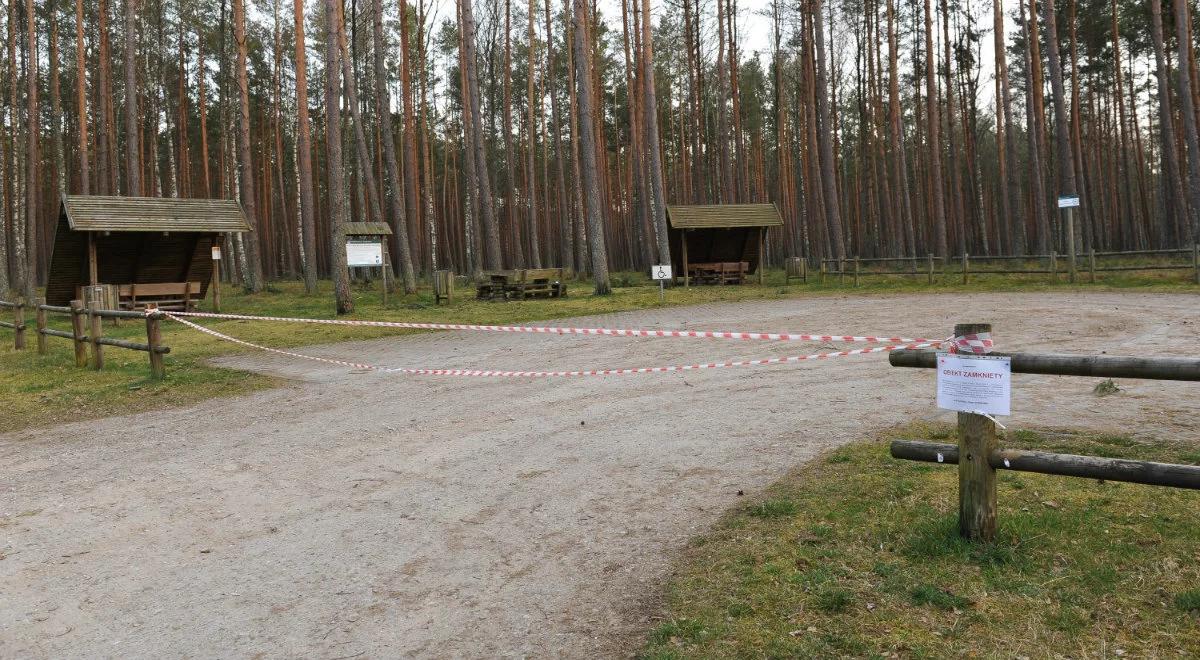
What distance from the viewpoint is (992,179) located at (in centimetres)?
5284

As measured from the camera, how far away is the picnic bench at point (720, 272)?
1113 inches

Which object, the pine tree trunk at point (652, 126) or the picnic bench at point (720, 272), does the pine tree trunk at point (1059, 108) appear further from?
the pine tree trunk at point (652, 126)

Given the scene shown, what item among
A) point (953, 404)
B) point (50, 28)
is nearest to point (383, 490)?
point (953, 404)

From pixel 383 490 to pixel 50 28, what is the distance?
35229mm

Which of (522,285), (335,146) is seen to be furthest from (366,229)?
(522,285)

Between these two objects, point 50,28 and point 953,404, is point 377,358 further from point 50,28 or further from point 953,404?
point 50,28

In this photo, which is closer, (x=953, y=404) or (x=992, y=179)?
(x=953, y=404)

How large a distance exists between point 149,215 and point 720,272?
60.6ft

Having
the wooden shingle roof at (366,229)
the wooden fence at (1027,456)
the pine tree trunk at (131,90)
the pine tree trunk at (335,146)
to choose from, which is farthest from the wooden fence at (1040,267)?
the pine tree trunk at (131,90)

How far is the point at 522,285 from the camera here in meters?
23.6

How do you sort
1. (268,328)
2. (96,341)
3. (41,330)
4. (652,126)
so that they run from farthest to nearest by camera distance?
(652,126), (268,328), (41,330), (96,341)

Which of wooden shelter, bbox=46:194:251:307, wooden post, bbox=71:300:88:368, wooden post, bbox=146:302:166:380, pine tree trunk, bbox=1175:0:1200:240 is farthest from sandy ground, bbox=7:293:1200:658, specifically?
pine tree trunk, bbox=1175:0:1200:240

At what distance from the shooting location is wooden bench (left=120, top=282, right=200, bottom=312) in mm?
21250

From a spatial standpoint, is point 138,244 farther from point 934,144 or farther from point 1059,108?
point 934,144
